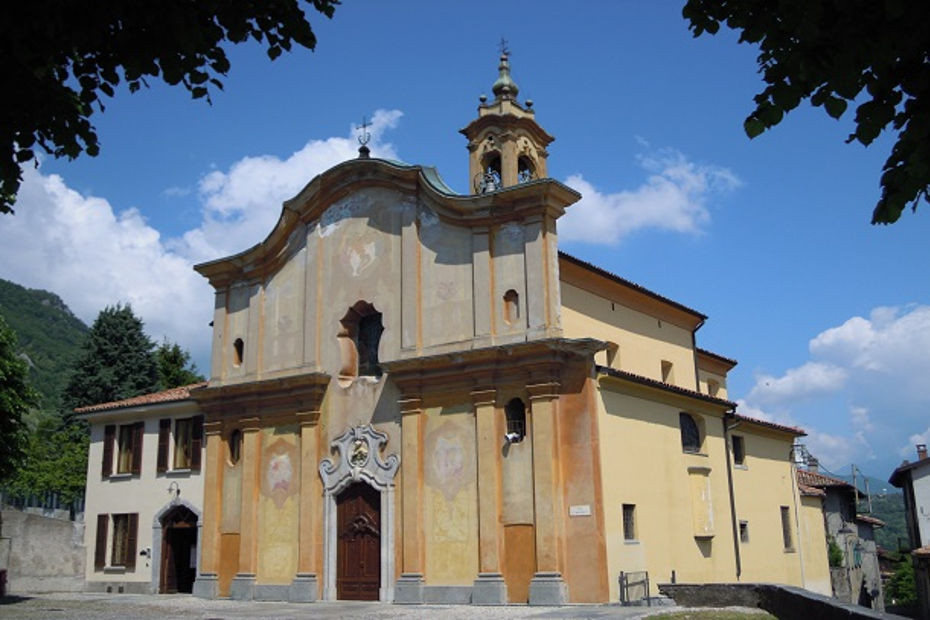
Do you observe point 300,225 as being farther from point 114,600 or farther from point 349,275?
point 114,600

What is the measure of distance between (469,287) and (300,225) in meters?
6.64

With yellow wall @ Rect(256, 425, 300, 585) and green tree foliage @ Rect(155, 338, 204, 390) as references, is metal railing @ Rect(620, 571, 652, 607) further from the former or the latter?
green tree foliage @ Rect(155, 338, 204, 390)

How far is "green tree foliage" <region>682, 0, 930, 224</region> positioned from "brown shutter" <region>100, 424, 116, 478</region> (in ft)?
90.5

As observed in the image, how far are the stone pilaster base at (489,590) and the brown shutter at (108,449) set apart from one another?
48.1 feet

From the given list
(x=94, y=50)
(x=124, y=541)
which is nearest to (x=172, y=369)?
(x=124, y=541)

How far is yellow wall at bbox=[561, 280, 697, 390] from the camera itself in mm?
23828

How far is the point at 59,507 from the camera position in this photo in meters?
40.3

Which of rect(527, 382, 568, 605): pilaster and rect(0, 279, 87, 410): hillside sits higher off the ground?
rect(0, 279, 87, 410): hillside

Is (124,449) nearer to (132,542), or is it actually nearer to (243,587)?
(132,542)

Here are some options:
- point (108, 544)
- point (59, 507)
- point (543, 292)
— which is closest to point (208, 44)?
point (543, 292)

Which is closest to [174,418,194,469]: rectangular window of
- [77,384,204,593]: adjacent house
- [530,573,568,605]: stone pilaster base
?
[77,384,204,593]: adjacent house

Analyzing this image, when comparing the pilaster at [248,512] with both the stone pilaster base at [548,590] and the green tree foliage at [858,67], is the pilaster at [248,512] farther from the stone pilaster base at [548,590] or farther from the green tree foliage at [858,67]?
the green tree foliage at [858,67]

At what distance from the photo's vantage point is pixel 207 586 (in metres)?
25.6

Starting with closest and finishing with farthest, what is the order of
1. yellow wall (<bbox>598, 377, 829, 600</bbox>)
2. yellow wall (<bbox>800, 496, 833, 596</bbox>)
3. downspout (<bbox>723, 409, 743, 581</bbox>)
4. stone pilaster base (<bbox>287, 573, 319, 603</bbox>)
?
yellow wall (<bbox>598, 377, 829, 600</bbox>) → stone pilaster base (<bbox>287, 573, 319, 603</bbox>) → downspout (<bbox>723, 409, 743, 581</bbox>) → yellow wall (<bbox>800, 496, 833, 596</bbox>)
